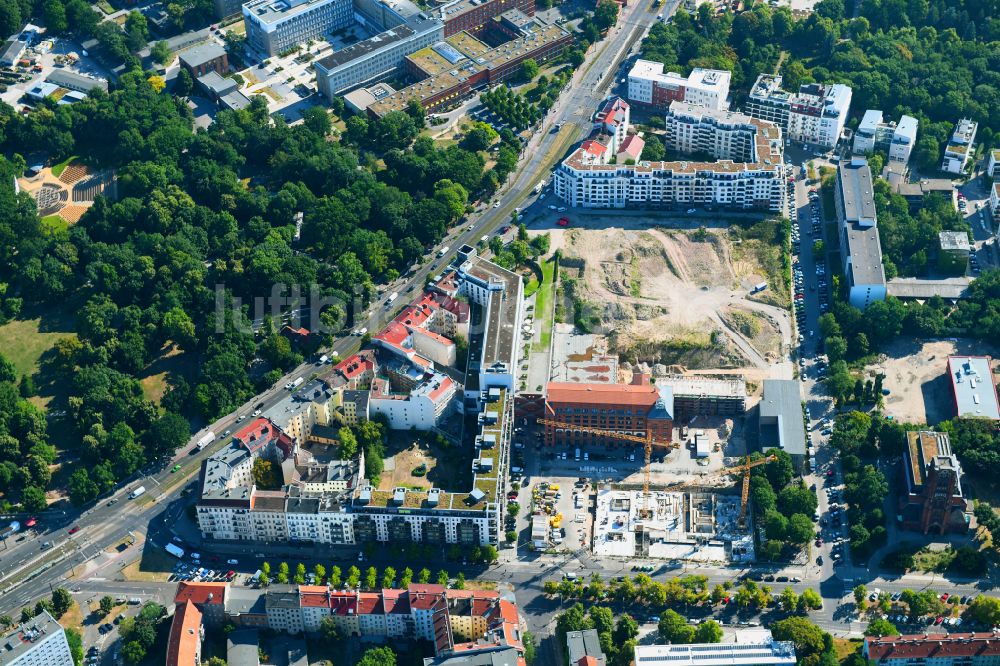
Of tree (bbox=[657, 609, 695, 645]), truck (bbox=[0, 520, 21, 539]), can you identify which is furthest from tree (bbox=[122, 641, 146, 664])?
tree (bbox=[657, 609, 695, 645])

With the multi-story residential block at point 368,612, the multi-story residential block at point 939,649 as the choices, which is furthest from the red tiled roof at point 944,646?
the multi-story residential block at point 368,612

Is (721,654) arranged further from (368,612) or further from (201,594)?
(201,594)

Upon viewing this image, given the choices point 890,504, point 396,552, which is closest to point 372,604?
point 396,552

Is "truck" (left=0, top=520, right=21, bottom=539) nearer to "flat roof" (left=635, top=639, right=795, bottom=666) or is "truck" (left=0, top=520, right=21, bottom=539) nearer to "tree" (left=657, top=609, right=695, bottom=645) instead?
"flat roof" (left=635, top=639, right=795, bottom=666)

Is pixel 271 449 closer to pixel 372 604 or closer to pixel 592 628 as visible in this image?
pixel 372 604

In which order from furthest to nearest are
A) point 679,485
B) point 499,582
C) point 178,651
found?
point 679,485 → point 499,582 → point 178,651

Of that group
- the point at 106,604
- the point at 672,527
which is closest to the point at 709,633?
the point at 672,527

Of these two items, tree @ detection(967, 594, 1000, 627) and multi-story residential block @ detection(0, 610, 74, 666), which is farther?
tree @ detection(967, 594, 1000, 627)
